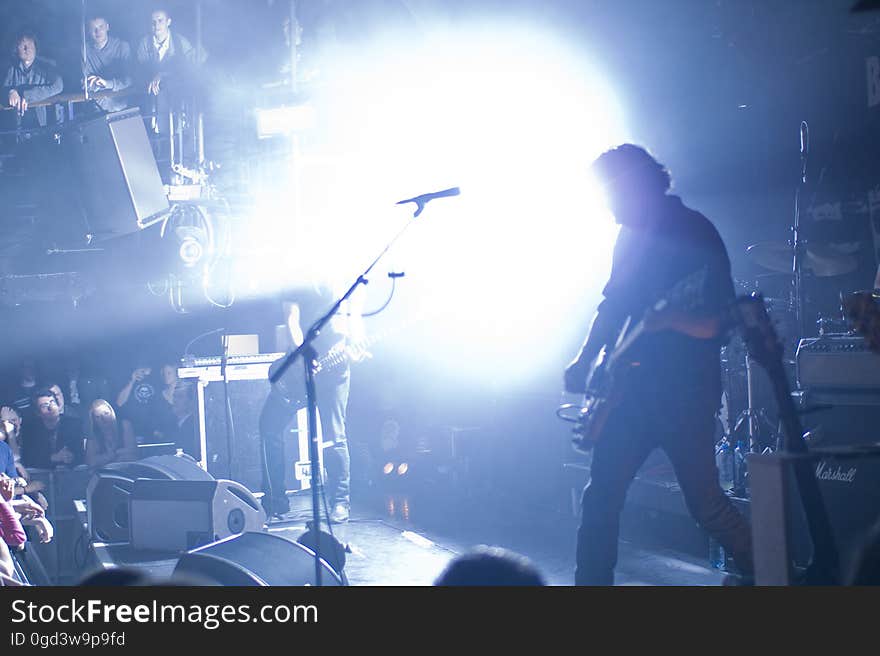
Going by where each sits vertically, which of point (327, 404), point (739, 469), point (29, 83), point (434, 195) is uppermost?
point (29, 83)

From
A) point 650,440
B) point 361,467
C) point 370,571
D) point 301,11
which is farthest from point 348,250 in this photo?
point 650,440

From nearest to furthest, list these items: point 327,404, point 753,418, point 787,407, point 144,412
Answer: point 787,407 → point 753,418 → point 327,404 → point 144,412

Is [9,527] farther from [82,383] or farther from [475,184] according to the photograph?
[82,383]

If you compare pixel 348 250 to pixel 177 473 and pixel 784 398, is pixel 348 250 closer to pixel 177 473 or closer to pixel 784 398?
pixel 177 473

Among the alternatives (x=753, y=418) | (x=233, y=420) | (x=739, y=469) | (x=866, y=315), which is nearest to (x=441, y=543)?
(x=739, y=469)

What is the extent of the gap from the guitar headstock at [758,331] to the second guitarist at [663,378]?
2.7 inches

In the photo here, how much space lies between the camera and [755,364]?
16.4 feet

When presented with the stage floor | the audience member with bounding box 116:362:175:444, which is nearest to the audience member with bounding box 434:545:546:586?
the stage floor

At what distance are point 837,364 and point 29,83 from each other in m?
9.25

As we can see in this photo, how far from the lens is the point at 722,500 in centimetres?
327

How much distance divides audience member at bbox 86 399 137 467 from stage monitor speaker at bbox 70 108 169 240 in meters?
2.90

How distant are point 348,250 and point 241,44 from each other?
137 inches

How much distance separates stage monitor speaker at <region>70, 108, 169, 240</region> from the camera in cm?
942

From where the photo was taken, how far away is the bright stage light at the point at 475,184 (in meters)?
7.09
